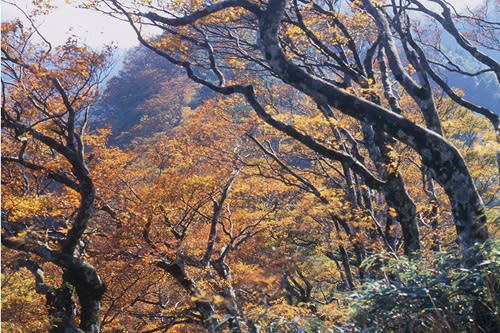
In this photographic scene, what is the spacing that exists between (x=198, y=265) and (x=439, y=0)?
890cm

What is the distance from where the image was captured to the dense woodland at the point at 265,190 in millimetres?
5004

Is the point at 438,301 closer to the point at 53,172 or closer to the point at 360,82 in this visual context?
the point at 360,82

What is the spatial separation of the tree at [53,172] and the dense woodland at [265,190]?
0.05 meters

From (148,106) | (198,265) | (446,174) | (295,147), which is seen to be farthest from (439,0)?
(148,106)

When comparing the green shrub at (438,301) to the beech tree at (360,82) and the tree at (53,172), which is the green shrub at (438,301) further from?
the tree at (53,172)

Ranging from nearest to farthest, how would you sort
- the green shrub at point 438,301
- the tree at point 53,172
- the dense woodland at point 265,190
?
the green shrub at point 438,301
the dense woodland at point 265,190
the tree at point 53,172

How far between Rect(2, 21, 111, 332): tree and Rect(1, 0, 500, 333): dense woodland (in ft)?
0.17

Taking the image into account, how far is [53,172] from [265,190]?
8645 mm

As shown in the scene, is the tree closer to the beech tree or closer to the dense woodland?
the dense woodland

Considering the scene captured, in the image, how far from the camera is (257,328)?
20.6 feet

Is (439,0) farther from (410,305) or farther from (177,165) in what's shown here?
(177,165)

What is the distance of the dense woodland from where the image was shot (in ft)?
16.4

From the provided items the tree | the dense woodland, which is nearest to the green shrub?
the dense woodland

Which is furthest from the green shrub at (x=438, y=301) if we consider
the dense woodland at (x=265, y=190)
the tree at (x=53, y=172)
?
the tree at (x=53, y=172)
